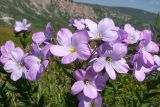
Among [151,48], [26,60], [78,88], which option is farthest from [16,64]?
[151,48]

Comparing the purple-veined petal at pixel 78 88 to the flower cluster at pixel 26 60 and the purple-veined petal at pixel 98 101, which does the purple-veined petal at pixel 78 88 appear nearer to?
the purple-veined petal at pixel 98 101

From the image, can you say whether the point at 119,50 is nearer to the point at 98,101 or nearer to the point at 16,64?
the point at 98,101

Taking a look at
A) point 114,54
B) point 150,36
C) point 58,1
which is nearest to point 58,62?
point 114,54

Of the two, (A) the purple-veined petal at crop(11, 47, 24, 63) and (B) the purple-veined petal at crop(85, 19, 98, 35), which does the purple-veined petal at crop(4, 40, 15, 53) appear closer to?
(A) the purple-veined petal at crop(11, 47, 24, 63)

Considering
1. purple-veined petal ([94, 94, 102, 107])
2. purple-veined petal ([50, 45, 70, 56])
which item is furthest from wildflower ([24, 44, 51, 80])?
purple-veined petal ([94, 94, 102, 107])

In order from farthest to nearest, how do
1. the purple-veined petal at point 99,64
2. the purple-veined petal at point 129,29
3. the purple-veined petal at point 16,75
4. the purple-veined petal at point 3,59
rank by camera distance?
the purple-veined petal at point 3,59, the purple-veined petal at point 16,75, the purple-veined petal at point 129,29, the purple-veined petal at point 99,64

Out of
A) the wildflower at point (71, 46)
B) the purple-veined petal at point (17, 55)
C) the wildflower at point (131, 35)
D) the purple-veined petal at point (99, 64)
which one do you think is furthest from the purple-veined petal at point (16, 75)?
the wildflower at point (131, 35)

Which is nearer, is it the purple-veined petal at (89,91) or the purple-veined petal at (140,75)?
the purple-veined petal at (89,91)
